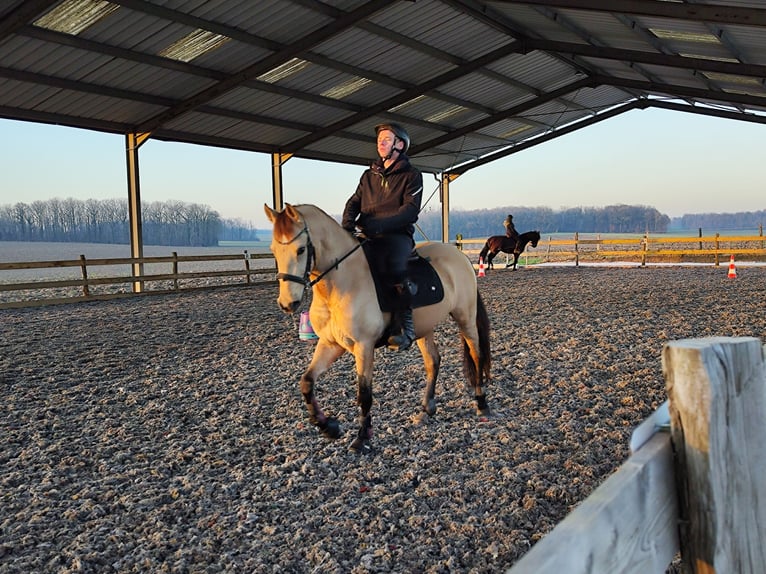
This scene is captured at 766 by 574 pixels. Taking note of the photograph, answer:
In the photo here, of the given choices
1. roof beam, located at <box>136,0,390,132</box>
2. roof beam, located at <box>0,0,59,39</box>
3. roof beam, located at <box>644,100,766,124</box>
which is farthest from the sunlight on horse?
roof beam, located at <box>644,100,766,124</box>

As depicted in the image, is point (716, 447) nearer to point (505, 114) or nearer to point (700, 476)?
point (700, 476)

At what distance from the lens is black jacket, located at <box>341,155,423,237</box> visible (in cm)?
394

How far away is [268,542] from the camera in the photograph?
2.67 meters

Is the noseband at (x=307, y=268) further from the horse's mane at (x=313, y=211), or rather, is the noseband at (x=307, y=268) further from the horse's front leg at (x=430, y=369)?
the horse's front leg at (x=430, y=369)

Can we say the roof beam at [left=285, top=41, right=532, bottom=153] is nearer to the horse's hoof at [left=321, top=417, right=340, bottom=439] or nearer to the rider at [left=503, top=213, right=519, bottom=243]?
the rider at [left=503, top=213, right=519, bottom=243]

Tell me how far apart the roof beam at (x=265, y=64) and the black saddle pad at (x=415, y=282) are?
769 centimetres

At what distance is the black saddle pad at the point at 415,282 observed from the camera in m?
3.96

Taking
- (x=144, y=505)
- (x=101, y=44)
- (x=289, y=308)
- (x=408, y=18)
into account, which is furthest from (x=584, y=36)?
(x=144, y=505)

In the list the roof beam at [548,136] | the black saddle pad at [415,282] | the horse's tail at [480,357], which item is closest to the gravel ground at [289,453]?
the horse's tail at [480,357]

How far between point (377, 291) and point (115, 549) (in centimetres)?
211

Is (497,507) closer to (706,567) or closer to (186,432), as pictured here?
(706,567)

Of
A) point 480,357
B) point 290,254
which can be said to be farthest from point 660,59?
point 290,254

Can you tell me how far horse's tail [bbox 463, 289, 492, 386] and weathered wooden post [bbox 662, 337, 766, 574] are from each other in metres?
3.50

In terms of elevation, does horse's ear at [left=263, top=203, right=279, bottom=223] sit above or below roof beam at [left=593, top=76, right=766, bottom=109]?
below
